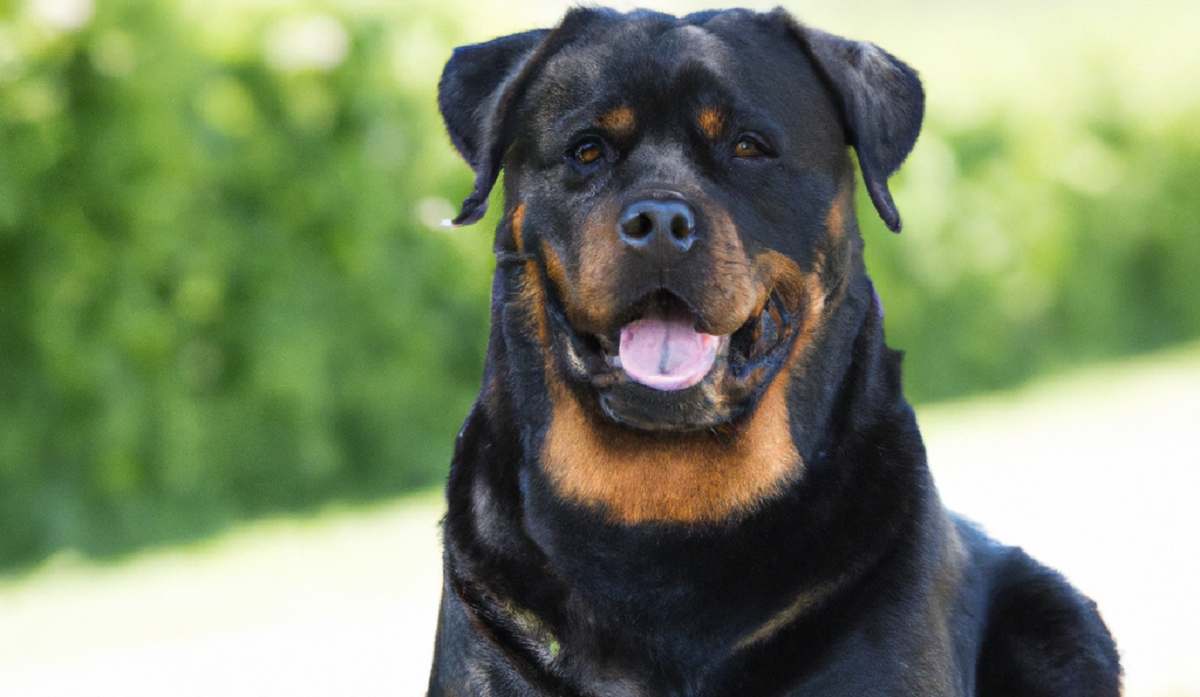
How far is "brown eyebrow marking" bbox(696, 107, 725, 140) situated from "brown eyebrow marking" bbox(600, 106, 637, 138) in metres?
0.14

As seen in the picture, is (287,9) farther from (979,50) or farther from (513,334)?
(979,50)

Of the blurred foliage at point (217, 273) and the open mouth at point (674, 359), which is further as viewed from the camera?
the blurred foliage at point (217, 273)

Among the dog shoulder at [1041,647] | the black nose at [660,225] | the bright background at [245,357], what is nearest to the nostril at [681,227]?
the black nose at [660,225]

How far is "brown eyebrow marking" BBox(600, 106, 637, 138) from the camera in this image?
299 cm

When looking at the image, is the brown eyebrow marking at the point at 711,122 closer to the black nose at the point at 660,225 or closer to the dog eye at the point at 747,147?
the dog eye at the point at 747,147

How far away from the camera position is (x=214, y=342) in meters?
8.59

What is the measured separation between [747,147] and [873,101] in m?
0.31

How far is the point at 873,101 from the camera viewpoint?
3059 millimetres

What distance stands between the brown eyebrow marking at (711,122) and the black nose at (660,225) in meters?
0.27

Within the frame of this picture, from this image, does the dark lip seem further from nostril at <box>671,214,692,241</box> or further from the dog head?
nostril at <box>671,214,692,241</box>

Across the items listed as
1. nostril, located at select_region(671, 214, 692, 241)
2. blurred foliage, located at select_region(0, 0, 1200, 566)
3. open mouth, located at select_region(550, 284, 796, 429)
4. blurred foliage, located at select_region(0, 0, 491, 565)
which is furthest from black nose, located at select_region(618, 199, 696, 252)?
blurred foliage, located at select_region(0, 0, 491, 565)

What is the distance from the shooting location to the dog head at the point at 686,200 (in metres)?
2.84

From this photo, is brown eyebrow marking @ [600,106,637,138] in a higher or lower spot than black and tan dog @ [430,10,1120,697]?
higher

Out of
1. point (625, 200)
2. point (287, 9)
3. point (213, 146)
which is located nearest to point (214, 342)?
point (213, 146)
